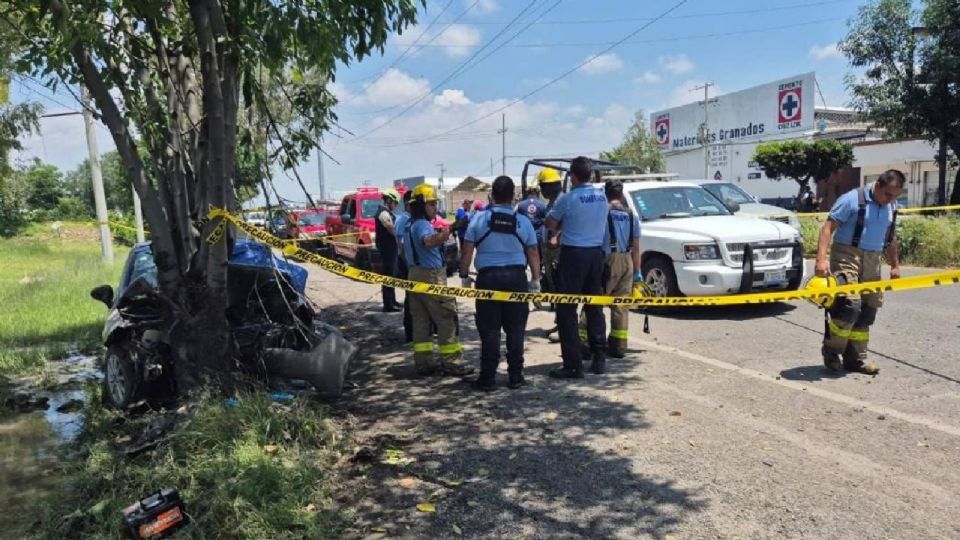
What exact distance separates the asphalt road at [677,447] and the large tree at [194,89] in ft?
5.26

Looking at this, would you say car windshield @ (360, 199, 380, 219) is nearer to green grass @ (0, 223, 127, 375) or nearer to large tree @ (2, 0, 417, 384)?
green grass @ (0, 223, 127, 375)

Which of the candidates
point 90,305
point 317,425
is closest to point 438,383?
point 317,425

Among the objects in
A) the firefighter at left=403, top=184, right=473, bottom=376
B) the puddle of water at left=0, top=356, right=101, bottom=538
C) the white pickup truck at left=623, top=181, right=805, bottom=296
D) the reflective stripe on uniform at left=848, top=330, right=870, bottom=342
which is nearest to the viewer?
the puddle of water at left=0, top=356, right=101, bottom=538

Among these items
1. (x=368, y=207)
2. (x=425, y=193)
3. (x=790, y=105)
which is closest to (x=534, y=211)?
(x=425, y=193)

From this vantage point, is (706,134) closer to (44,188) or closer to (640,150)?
(640,150)

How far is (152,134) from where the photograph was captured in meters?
5.45

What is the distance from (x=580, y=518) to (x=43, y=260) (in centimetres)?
2568

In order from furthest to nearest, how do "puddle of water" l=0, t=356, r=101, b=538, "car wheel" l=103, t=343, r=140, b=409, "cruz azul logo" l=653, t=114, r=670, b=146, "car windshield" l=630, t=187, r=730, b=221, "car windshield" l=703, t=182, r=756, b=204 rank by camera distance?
"cruz azul logo" l=653, t=114, r=670, b=146
"car windshield" l=703, t=182, r=756, b=204
"car windshield" l=630, t=187, r=730, b=221
"car wheel" l=103, t=343, r=140, b=409
"puddle of water" l=0, t=356, r=101, b=538

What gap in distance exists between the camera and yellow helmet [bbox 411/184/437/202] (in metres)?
6.24

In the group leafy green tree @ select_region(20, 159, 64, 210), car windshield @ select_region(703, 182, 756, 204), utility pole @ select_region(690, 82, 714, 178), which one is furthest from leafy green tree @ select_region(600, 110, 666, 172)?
leafy green tree @ select_region(20, 159, 64, 210)

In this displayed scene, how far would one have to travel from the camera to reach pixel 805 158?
32.2m

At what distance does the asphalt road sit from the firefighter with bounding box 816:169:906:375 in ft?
0.94

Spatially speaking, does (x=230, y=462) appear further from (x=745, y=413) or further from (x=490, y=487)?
(x=745, y=413)

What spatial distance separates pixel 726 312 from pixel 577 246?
378cm
